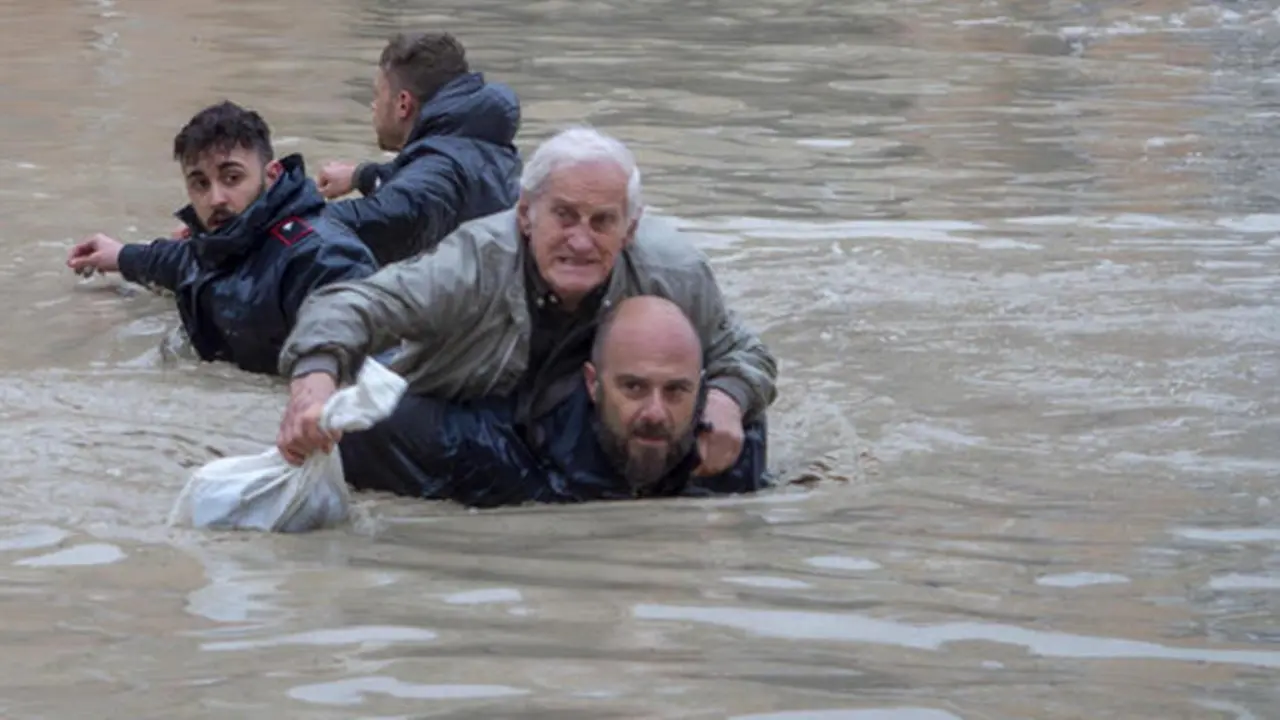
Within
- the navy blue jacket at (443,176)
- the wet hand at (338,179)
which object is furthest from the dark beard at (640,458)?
the wet hand at (338,179)

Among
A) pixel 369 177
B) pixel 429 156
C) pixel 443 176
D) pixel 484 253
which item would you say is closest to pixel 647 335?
pixel 484 253

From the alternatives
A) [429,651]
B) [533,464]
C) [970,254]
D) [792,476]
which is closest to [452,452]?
[533,464]

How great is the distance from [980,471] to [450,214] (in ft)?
8.89

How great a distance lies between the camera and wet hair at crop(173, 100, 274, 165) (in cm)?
818

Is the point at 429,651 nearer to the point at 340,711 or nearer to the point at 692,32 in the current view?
the point at 340,711

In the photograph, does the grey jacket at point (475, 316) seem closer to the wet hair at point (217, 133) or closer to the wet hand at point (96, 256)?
the wet hair at point (217, 133)

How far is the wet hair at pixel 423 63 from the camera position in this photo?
9.36 m

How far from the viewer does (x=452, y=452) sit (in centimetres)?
666

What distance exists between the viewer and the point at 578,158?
21.2 ft

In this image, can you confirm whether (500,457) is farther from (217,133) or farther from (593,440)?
(217,133)

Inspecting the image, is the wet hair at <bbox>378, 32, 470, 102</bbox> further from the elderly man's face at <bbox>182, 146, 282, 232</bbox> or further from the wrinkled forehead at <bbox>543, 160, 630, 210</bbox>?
the wrinkled forehead at <bbox>543, 160, 630, 210</bbox>

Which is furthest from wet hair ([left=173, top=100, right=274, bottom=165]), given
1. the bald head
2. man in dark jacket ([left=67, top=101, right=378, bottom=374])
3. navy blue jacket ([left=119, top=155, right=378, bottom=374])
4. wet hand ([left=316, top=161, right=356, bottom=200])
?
the bald head

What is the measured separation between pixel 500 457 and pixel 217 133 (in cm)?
211

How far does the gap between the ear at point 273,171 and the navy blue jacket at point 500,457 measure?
1.72 meters
